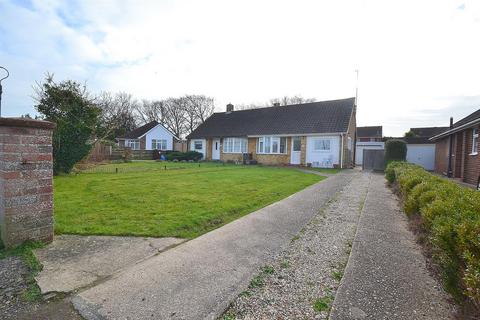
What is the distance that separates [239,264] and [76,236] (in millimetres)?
2764

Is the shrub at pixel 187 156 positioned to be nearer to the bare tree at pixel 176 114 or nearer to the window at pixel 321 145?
the window at pixel 321 145

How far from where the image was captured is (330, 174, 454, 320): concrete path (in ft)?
7.66

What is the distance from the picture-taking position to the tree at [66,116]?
480 inches

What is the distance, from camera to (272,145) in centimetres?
2362

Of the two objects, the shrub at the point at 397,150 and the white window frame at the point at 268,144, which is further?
the white window frame at the point at 268,144

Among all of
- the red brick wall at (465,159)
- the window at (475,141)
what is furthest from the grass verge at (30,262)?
the window at (475,141)

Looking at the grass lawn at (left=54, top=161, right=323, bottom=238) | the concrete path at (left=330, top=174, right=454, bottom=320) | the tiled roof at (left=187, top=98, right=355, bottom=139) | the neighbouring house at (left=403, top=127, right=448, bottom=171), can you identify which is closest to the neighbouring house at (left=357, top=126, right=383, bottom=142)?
the neighbouring house at (left=403, top=127, right=448, bottom=171)

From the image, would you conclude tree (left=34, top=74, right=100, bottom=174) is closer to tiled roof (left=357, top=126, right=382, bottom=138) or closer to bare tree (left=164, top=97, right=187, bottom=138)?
bare tree (left=164, top=97, right=187, bottom=138)

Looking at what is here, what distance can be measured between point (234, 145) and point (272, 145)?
4.65m

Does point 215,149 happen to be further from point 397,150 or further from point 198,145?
point 397,150

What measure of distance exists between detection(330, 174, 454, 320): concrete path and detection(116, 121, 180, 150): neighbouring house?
37378 mm

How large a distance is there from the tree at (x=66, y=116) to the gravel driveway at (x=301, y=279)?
39.8ft

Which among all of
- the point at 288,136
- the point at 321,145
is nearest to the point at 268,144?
the point at 288,136

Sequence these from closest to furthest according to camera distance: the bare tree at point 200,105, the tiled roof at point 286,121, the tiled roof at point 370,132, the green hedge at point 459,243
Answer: the green hedge at point 459,243 → the tiled roof at point 286,121 → the tiled roof at point 370,132 → the bare tree at point 200,105
